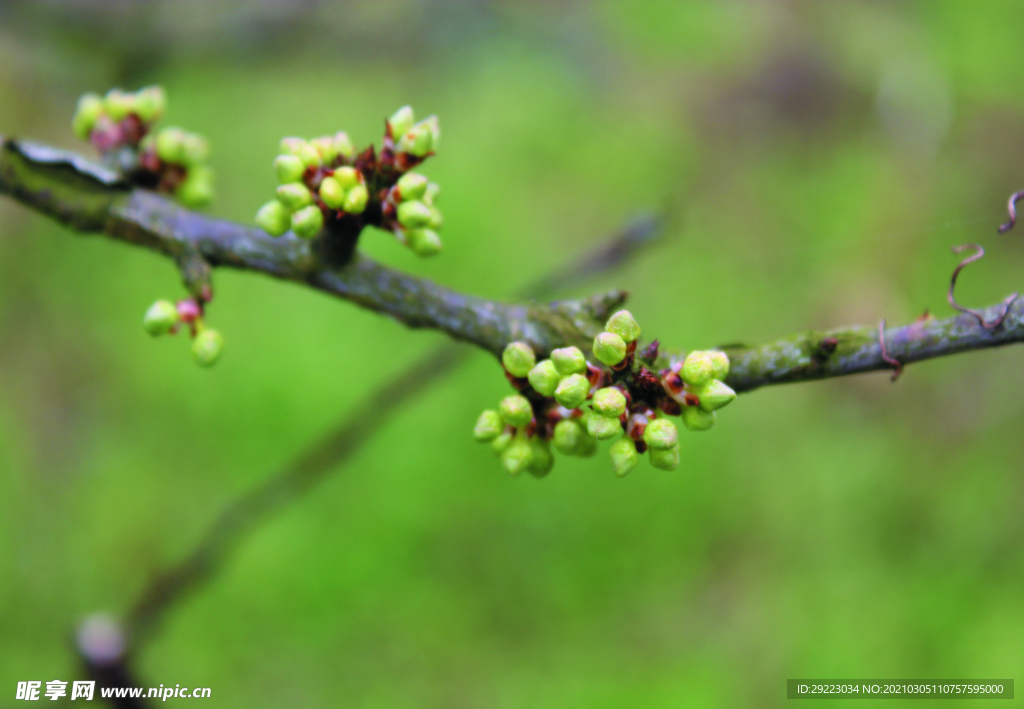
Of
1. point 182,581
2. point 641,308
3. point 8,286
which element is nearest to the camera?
point 182,581

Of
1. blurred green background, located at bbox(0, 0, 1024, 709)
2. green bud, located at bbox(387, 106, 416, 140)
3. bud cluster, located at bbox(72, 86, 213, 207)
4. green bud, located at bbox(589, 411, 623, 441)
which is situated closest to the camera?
green bud, located at bbox(589, 411, 623, 441)

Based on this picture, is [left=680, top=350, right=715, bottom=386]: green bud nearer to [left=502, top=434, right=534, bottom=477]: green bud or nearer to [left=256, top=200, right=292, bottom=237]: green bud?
[left=502, top=434, right=534, bottom=477]: green bud

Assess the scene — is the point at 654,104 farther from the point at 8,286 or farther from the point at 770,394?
the point at 8,286

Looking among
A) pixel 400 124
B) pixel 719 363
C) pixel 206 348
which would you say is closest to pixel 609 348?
pixel 719 363

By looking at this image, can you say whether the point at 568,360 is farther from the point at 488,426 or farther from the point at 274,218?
the point at 274,218

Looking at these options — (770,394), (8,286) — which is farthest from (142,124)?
(770,394)

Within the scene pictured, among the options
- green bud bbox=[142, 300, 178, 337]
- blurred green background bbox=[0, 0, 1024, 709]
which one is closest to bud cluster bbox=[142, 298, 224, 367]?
green bud bbox=[142, 300, 178, 337]
